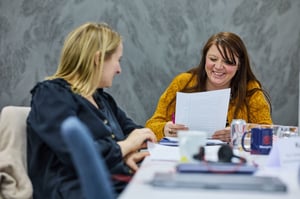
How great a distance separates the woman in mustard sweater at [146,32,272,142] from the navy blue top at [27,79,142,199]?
0.83m

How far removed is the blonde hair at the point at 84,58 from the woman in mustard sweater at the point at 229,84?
→ 0.77 meters

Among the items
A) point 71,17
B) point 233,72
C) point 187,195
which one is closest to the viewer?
point 187,195

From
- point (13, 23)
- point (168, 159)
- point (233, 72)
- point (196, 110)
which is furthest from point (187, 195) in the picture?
point (13, 23)

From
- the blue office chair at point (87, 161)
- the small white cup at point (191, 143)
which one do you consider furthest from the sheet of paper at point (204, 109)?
the blue office chair at point (87, 161)

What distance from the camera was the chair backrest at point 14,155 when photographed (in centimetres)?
160

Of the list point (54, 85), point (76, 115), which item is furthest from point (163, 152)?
point (54, 85)

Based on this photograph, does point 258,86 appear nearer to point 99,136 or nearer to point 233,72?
point 233,72

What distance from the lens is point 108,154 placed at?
156 centimetres

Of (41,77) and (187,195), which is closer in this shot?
(187,195)

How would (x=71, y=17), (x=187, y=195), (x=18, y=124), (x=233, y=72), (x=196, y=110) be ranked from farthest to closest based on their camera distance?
(x=71, y=17) → (x=233, y=72) → (x=196, y=110) → (x=18, y=124) → (x=187, y=195)

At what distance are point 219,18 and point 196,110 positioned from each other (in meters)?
1.16

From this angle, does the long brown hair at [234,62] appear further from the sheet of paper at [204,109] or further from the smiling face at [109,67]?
the smiling face at [109,67]

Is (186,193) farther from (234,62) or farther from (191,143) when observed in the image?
(234,62)

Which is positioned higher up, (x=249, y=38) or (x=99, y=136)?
(x=249, y=38)
